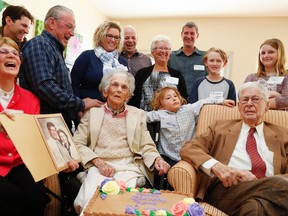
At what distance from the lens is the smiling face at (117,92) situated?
7.06 feet

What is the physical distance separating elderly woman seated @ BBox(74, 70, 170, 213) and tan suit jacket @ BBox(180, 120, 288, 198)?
22 cm

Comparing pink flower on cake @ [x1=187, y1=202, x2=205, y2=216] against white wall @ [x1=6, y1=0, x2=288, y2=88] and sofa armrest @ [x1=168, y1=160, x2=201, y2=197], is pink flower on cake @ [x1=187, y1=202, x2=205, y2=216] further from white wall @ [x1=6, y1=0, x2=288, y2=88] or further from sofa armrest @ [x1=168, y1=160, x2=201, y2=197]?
white wall @ [x1=6, y1=0, x2=288, y2=88]

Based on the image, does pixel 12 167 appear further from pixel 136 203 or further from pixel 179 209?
pixel 179 209

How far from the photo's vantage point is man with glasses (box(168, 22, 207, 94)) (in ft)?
11.0

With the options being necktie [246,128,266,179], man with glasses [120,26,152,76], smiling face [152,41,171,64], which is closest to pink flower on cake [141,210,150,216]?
necktie [246,128,266,179]

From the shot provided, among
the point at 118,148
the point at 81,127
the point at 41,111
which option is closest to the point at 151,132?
the point at 118,148

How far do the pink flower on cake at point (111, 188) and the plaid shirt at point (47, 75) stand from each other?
0.85 meters

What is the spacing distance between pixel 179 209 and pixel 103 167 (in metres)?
0.79

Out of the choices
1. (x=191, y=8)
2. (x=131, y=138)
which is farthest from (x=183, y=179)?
(x=191, y=8)

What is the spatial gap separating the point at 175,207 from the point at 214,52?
1864 mm

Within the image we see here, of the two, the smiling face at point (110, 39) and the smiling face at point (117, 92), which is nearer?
the smiling face at point (117, 92)

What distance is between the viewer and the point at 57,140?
170cm

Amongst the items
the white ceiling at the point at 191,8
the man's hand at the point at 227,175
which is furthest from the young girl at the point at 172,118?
the white ceiling at the point at 191,8

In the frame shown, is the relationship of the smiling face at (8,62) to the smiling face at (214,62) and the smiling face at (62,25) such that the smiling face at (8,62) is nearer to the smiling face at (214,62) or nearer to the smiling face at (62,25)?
the smiling face at (62,25)
